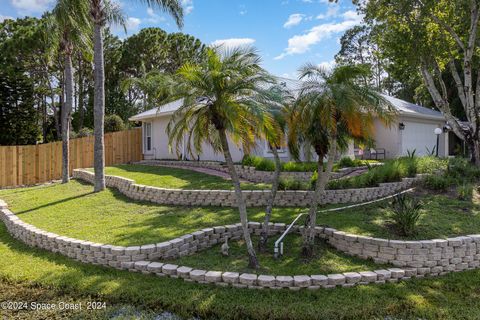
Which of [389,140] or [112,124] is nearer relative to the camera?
[389,140]

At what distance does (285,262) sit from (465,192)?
5661 mm

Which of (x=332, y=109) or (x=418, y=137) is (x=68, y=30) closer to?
(x=332, y=109)

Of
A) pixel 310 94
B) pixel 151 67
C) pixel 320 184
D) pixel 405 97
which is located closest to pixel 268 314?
pixel 320 184

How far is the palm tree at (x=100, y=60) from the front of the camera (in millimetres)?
10883

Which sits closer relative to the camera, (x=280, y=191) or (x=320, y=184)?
(x=320, y=184)

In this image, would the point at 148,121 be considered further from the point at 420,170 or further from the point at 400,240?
the point at 400,240

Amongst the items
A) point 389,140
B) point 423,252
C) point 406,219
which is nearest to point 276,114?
point 406,219

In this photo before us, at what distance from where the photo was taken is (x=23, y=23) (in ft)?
68.1

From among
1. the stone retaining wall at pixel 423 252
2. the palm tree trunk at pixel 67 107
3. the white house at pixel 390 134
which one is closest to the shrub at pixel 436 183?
the stone retaining wall at pixel 423 252

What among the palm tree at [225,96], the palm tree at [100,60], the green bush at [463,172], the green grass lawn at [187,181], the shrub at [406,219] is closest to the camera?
the palm tree at [225,96]

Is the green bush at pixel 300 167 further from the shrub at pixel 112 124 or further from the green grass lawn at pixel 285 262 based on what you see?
the shrub at pixel 112 124

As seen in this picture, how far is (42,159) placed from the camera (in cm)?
1622

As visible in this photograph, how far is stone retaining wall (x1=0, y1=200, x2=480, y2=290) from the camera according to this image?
5152 millimetres

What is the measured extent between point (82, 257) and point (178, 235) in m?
1.74
